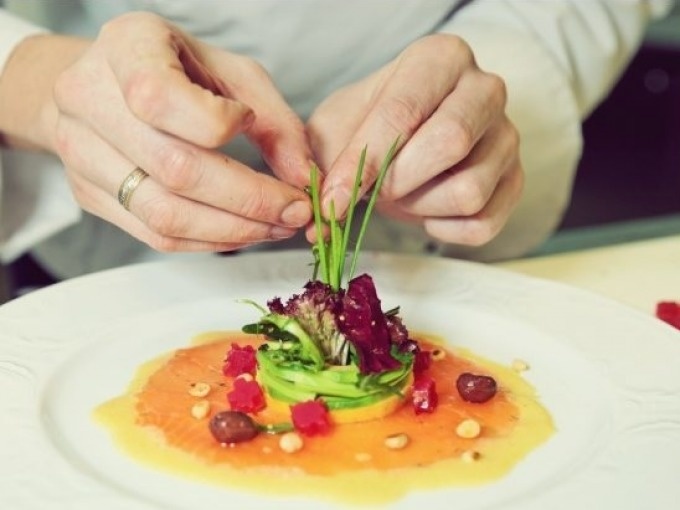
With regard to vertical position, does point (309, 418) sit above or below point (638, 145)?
above

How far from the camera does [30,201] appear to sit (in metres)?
1.30

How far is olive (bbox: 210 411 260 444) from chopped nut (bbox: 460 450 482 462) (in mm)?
167

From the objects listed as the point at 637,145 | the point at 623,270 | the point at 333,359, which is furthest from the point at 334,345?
the point at 637,145

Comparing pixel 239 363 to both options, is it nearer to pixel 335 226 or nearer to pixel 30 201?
pixel 335 226

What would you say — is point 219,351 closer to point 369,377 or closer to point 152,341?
point 152,341

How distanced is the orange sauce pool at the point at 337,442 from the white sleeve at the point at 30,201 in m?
0.44

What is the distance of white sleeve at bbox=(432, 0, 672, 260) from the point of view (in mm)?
1324

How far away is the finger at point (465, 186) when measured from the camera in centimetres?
96

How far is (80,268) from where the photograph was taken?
1.46 meters

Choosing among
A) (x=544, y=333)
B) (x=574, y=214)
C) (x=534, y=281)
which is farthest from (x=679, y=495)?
(x=574, y=214)

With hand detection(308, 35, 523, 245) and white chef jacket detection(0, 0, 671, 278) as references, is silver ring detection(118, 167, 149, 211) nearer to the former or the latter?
hand detection(308, 35, 523, 245)

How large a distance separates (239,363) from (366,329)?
141 mm

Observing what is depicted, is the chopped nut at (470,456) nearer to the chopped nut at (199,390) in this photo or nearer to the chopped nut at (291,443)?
the chopped nut at (291,443)

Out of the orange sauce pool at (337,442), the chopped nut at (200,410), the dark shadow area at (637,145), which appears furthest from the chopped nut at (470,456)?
the dark shadow area at (637,145)
